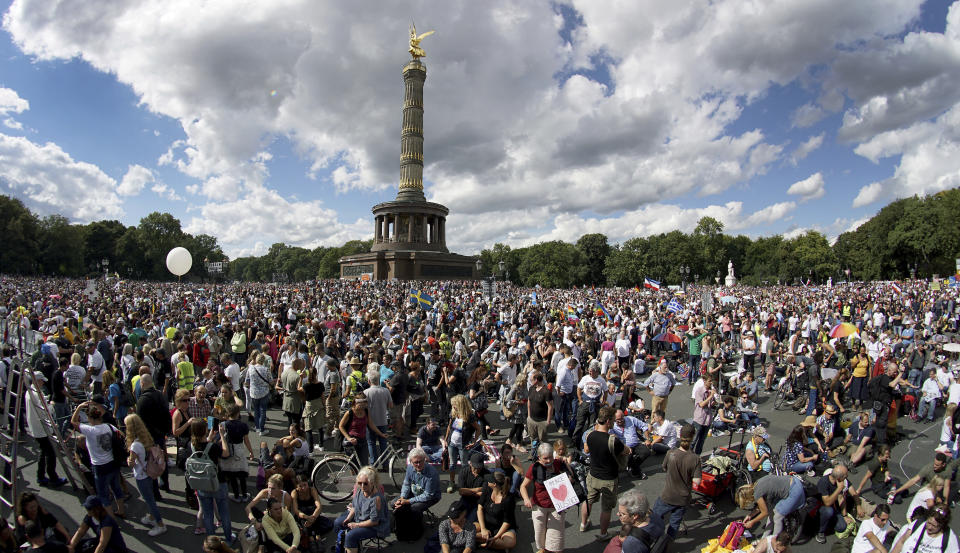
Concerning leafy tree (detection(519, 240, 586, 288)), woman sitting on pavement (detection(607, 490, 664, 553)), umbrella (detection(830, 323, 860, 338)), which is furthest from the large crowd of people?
leafy tree (detection(519, 240, 586, 288))

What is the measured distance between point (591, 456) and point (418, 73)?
6317cm

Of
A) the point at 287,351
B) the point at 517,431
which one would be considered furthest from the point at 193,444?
the point at 517,431

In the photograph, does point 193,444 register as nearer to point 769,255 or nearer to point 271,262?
point 769,255

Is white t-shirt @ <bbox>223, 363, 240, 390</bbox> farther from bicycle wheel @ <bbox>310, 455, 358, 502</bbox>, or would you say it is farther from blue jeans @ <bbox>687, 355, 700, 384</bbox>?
blue jeans @ <bbox>687, 355, 700, 384</bbox>

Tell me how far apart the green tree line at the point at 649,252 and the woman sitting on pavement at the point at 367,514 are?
73451mm

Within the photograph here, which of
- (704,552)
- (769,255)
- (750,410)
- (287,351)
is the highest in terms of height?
(769,255)

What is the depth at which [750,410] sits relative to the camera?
837 cm

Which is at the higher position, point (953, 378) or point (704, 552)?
point (953, 378)

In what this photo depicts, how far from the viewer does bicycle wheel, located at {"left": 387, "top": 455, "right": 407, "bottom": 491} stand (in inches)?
272

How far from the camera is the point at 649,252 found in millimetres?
78312

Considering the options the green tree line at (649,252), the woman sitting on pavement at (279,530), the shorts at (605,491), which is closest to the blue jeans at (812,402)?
the shorts at (605,491)

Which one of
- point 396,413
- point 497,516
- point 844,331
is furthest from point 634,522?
point 844,331

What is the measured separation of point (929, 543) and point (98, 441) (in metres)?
8.71

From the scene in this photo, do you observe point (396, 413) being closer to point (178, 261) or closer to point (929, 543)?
point (929, 543)
